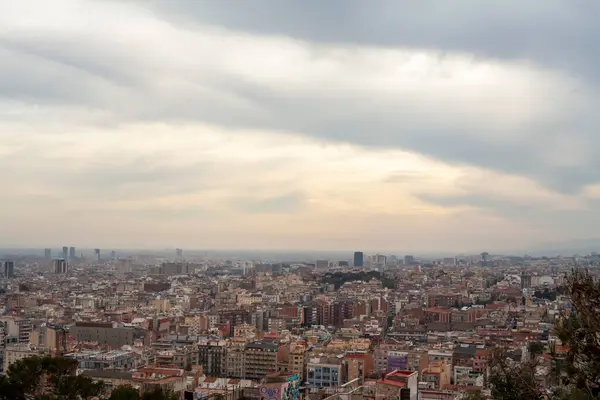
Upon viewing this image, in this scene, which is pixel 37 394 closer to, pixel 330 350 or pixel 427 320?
pixel 330 350

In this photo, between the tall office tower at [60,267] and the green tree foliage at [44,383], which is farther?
the tall office tower at [60,267]

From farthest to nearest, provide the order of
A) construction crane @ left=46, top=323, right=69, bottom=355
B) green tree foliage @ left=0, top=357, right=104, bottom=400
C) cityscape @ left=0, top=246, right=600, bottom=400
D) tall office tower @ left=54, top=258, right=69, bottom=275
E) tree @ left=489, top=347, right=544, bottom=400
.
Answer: tall office tower @ left=54, top=258, right=69, bottom=275 < construction crane @ left=46, top=323, right=69, bottom=355 < cityscape @ left=0, top=246, right=600, bottom=400 < green tree foliage @ left=0, top=357, right=104, bottom=400 < tree @ left=489, top=347, right=544, bottom=400

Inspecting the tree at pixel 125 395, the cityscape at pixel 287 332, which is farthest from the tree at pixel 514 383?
the tree at pixel 125 395

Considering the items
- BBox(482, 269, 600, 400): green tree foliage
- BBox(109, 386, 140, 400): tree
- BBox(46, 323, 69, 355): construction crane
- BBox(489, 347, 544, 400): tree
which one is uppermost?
BBox(482, 269, 600, 400): green tree foliage

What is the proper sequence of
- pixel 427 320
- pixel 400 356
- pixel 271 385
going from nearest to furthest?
1. pixel 271 385
2. pixel 400 356
3. pixel 427 320

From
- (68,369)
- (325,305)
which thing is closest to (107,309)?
(325,305)

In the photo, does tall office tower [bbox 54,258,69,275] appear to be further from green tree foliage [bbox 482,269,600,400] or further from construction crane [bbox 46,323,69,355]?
green tree foliage [bbox 482,269,600,400]

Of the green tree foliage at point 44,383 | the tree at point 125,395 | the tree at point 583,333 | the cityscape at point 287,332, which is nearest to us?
the tree at point 583,333

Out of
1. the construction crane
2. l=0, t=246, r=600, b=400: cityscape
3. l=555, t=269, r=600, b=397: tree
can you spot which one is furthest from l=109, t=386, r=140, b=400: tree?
the construction crane

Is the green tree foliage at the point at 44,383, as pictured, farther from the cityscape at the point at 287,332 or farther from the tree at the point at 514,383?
the tree at the point at 514,383

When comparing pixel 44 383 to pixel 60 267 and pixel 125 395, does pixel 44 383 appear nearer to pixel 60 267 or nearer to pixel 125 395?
pixel 125 395

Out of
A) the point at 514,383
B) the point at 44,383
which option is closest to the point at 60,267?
the point at 44,383
